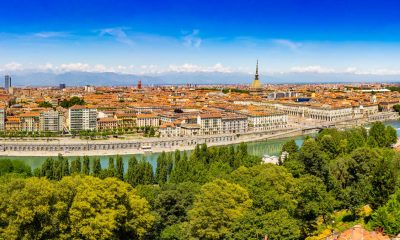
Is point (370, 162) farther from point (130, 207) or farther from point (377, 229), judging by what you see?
point (130, 207)

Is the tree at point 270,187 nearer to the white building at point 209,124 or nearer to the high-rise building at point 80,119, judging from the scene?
the white building at point 209,124

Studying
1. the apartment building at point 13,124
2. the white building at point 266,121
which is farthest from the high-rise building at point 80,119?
the white building at point 266,121

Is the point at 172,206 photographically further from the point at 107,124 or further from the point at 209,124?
the point at 107,124

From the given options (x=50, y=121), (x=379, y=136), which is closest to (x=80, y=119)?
(x=50, y=121)

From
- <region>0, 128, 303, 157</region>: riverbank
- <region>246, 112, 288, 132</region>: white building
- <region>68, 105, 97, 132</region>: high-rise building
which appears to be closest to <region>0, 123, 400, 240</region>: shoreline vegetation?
<region>0, 128, 303, 157</region>: riverbank

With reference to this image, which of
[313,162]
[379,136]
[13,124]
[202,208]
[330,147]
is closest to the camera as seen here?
[202,208]
